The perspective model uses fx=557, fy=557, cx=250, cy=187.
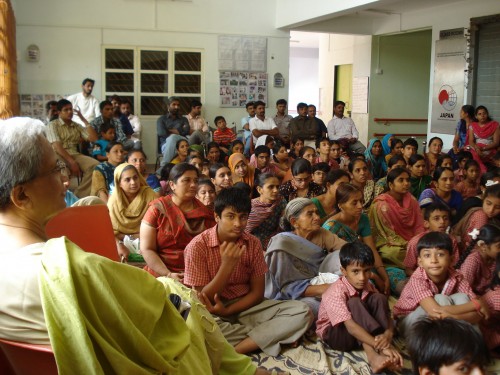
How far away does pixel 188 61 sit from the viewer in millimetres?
9086

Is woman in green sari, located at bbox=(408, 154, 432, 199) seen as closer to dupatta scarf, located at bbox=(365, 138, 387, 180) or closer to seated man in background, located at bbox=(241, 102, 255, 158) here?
dupatta scarf, located at bbox=(365, 138, 387, 180)

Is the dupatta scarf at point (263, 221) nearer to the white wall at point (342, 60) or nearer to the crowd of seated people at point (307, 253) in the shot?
the crowd of seated people at point (307, 253)

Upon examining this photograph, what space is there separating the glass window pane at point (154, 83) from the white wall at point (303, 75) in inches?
346

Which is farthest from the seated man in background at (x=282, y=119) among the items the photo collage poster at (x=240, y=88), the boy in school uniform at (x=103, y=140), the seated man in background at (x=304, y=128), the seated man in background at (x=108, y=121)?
the boy in school uniform at (x=103, y=140)

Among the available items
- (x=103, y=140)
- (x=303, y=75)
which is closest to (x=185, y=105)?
(x=103, y=140)

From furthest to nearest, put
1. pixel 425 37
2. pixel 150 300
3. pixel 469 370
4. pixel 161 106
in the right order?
pixel 425 37 < pixel 161 106 < pixel 469 370 < pixel 150 300

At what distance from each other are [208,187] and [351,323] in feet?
4.56

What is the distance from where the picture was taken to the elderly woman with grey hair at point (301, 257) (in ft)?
9.88

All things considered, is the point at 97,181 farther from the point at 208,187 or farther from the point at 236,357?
the point at 236,357

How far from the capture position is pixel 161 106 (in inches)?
356

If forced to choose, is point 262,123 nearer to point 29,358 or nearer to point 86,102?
point 86,102

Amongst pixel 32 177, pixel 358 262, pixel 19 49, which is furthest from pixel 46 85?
pixel 32 177

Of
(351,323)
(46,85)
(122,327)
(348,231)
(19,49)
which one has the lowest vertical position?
(351,323)

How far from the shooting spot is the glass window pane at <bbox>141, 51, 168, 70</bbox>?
886 cm
